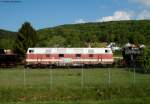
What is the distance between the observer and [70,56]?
63250mm

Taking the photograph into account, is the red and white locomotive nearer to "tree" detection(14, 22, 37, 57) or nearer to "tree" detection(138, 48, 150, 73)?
"tree" detection(138, 48, 150, 73)

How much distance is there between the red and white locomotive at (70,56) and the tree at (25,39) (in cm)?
3584

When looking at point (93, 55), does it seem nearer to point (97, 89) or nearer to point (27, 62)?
point (27, 62)

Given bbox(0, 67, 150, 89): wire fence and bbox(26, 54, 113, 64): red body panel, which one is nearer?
bbox(0, 67, 150, 89): wire fence

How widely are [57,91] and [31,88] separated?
1.88m

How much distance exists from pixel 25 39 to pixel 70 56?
139 ft

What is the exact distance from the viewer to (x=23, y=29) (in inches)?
4250

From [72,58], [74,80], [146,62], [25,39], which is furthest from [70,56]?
[25,39]

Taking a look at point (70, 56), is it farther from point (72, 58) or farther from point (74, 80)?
point (74, 80)

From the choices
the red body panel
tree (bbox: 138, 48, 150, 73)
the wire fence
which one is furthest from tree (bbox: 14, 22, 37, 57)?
the wire fence

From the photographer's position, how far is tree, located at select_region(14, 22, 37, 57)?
100750mm

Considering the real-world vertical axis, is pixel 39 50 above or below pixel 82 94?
above

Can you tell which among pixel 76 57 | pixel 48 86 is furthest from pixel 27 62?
pixel 48 86

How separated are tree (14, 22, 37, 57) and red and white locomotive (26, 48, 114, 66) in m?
35.8
